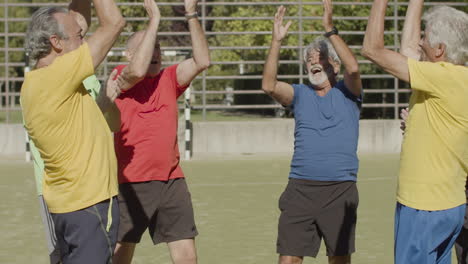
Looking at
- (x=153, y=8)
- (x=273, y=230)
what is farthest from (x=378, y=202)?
(x=153, y=8)

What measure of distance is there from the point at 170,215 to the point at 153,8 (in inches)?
58.7

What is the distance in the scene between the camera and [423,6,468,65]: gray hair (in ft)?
15.2

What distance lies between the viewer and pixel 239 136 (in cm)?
1769

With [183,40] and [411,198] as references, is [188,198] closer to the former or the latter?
[411,198]

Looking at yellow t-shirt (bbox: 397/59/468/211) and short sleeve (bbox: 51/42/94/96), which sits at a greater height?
short sleeve (bbox: 51/42/94/96)

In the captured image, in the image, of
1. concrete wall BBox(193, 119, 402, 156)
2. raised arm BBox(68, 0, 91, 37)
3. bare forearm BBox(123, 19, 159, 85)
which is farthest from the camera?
concrete wall BBox(193, 119, 402, 156)

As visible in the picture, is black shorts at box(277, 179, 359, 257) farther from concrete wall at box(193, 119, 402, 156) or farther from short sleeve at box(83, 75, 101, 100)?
concrete wall at box(193, 119, 402, 156)

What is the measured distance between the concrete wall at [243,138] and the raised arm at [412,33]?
481 inches

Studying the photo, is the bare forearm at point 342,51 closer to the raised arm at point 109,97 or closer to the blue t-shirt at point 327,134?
the blue t-shirt at point 327,134

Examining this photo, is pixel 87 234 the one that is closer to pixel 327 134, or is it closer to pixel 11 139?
pixel 327 134

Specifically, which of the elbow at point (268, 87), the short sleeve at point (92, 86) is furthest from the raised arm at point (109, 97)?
the elbow at point (268, 87)

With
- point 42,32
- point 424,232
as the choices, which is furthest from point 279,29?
point 424,232

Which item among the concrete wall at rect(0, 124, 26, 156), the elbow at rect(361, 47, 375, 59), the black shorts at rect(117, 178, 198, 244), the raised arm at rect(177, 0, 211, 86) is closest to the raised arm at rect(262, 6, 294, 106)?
the raised arm at rect(177, 0, 211, 86)

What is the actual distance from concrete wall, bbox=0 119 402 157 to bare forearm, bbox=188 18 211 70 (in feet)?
37.5
